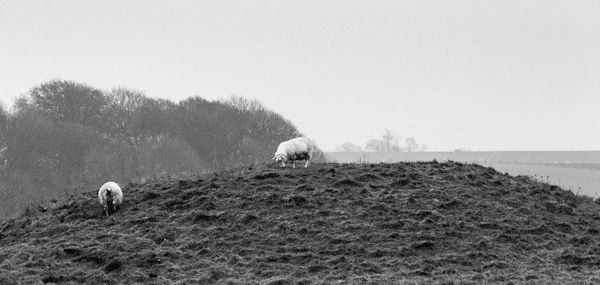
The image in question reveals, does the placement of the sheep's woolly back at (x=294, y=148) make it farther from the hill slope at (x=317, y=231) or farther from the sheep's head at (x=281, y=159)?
the hill slope at (x=317, y=231)

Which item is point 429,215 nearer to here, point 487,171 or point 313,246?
point 313,246

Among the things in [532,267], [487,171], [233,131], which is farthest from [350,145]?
[532,267]

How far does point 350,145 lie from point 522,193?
110 metres

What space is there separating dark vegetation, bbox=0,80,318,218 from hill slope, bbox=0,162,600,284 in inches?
1204

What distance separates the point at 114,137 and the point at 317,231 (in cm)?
4802

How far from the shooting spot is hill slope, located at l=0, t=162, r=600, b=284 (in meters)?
15.3

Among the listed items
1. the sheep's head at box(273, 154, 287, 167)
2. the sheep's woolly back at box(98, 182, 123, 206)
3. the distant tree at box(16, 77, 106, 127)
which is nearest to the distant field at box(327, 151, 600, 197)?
the distant tree at box(16, 77, 106, 127)

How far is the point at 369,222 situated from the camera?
18.3 metres

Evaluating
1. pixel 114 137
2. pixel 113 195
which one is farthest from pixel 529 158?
pixel 113 195

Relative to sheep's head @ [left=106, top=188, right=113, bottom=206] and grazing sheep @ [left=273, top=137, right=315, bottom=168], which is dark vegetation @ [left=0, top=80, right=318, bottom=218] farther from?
sheep's head @ [left=106, top=188, right=113, bottom=206]

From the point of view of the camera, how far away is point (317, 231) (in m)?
17.6

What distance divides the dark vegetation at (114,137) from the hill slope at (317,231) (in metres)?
30.6

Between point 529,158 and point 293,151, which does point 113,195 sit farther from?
point 529,158

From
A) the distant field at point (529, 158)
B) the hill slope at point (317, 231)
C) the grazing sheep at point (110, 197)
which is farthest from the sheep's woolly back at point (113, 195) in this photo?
the distant field at point (529, 158)
